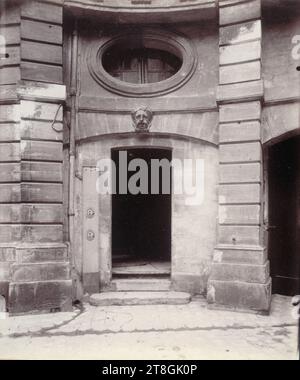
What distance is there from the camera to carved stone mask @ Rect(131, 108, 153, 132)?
7.47 meters

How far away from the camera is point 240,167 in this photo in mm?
6949

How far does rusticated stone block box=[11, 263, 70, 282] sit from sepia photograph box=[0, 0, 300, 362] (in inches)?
1.0

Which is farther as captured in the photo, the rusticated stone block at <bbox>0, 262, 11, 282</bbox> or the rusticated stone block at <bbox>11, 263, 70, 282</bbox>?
the rusticated stone block at <bbox>0, 262, 11, 282</bbox>

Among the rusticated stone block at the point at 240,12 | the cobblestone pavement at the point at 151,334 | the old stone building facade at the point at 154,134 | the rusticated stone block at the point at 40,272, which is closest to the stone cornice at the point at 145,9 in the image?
the old stone building facade at the point at 154,134

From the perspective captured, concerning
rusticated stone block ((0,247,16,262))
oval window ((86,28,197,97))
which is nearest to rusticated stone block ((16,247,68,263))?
rusticated stone block ((0,247,16,262))

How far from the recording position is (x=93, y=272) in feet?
24.7

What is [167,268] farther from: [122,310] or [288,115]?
[288,115]

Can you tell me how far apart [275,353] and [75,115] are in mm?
5557

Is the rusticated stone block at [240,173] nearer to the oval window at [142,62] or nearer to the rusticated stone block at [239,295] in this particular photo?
the rusticated stone block at [239,295]

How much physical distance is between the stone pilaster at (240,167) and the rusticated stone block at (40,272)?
276cm

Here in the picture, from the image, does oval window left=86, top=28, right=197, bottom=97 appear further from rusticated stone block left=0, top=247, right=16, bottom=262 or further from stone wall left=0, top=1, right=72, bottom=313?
rusticated stone block left=0, top=247, right=16, bottom=262

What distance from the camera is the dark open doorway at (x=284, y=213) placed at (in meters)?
7.78
